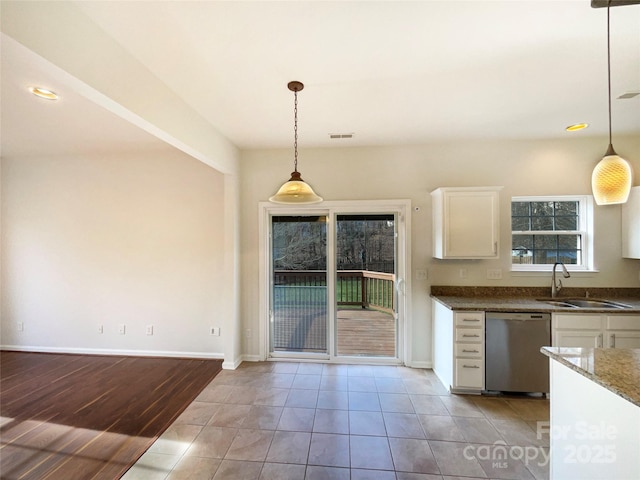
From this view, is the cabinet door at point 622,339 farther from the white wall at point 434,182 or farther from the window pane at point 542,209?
the window pane at point 542,209

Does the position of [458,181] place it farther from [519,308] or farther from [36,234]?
[36,234]

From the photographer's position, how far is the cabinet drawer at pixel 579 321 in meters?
2.57

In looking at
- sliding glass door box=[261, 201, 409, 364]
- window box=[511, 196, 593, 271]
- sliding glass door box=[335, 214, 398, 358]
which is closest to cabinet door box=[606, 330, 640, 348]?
window box=[511, 196, 593, 271]

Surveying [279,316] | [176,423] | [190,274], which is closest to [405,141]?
Result: [279,316]

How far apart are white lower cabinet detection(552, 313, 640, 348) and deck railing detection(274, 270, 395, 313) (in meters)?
1.66

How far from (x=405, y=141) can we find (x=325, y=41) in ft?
6.29

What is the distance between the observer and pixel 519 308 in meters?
2.65

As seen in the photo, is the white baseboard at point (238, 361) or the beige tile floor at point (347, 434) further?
the white baseboard at point (238, 361)

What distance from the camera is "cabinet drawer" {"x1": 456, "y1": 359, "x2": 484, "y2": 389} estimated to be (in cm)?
270

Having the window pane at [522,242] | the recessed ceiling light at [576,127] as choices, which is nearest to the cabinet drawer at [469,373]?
the window pane at [522,242]

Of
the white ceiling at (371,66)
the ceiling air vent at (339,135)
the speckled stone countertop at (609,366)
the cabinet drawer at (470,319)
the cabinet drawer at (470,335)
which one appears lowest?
the cabinet drawer at (470,335)

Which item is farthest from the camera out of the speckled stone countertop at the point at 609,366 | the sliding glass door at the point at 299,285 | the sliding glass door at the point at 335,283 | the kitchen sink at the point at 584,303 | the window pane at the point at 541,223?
the sliding glass door at the point at 299,285

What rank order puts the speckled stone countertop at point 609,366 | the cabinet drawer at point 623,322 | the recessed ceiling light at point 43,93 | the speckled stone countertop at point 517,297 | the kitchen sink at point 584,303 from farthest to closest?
the kitchen sink at point 584,303 → the speckled stone countertop at point 517,297 → the cabinet drawer at point 623,322 → the recessed ceiling light at point 43,93 → the speckled stone countertop at point 609,366

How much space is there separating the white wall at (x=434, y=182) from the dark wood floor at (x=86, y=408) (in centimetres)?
107
